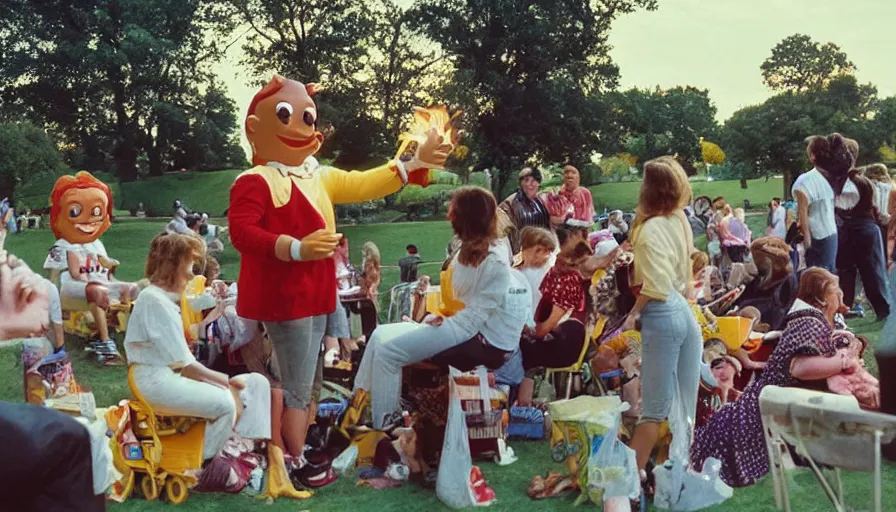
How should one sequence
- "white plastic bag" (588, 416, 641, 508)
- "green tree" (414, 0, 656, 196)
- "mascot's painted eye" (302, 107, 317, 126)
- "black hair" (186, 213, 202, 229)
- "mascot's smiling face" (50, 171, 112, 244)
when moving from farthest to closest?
1. "green tree" (414, 0, 656, 196)
2. "black hair" (186, 213, 202, 229)
3. "mascot's smiling face" (50, 171, 112, 244)
4. "mascot's painted eye" (302, 107, 317, 126)
5. "white plastic bag" (588, 416, 641, 508)

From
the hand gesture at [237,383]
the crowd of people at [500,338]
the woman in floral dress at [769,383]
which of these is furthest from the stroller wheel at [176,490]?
the woman in floral dress at [769,383]

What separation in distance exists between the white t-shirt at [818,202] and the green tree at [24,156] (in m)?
6.92

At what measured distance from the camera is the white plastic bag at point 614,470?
10.7 feet

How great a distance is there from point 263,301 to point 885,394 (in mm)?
2437

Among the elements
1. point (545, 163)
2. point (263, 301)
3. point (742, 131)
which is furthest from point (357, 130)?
point (742, 131)

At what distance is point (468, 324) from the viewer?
3.77 metres

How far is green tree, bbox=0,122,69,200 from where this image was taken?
8.50 metres

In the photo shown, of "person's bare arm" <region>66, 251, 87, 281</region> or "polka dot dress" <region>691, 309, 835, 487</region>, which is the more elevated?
"person's bare arm" <region>66, 251, 87, 281</region>

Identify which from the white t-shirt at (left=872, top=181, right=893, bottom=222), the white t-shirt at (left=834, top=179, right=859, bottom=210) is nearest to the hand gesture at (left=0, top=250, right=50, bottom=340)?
the white t-shirt at (left=834, top=179, right=859, bottom=210)

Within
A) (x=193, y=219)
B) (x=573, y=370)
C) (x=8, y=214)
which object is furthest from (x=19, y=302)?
(x=193, y=219)

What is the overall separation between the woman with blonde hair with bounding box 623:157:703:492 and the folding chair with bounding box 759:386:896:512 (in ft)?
1.77

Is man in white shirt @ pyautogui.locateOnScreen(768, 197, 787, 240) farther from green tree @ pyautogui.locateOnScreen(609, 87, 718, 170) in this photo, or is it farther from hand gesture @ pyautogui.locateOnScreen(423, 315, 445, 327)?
hand gesture @ pyautogui.locateOnScreen(423, 315, 445, 327)

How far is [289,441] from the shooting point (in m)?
3.77

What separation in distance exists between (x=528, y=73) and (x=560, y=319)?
1010 centimetres
